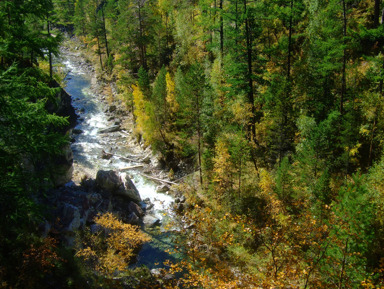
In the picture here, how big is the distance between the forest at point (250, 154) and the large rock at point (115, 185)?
535 centimetres

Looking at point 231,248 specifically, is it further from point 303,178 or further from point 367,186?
point 367,186

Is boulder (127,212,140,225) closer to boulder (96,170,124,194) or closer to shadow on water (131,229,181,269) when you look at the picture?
shadow on water (131,229,181,269)

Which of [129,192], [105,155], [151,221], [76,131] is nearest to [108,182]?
[129,192]

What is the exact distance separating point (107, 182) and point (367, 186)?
21290mm

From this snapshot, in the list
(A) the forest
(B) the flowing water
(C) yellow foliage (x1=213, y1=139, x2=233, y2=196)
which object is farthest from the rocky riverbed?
(C) yellow foliage (x1=213, y1=139, x2=233, y2=196)

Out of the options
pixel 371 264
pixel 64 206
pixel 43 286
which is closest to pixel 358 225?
pixel 371 264

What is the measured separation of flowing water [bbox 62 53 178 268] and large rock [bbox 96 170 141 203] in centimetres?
224

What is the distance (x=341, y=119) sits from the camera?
74.5 feet

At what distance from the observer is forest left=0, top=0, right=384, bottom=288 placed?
11211 mm

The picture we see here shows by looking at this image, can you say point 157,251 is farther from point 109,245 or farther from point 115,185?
point 115,185

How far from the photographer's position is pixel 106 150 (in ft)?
121

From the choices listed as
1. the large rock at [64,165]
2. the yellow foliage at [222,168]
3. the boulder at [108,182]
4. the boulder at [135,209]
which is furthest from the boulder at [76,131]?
the yellow foliage at [222,168]

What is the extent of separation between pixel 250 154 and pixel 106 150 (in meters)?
21.2

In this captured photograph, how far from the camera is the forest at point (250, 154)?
11.2m
